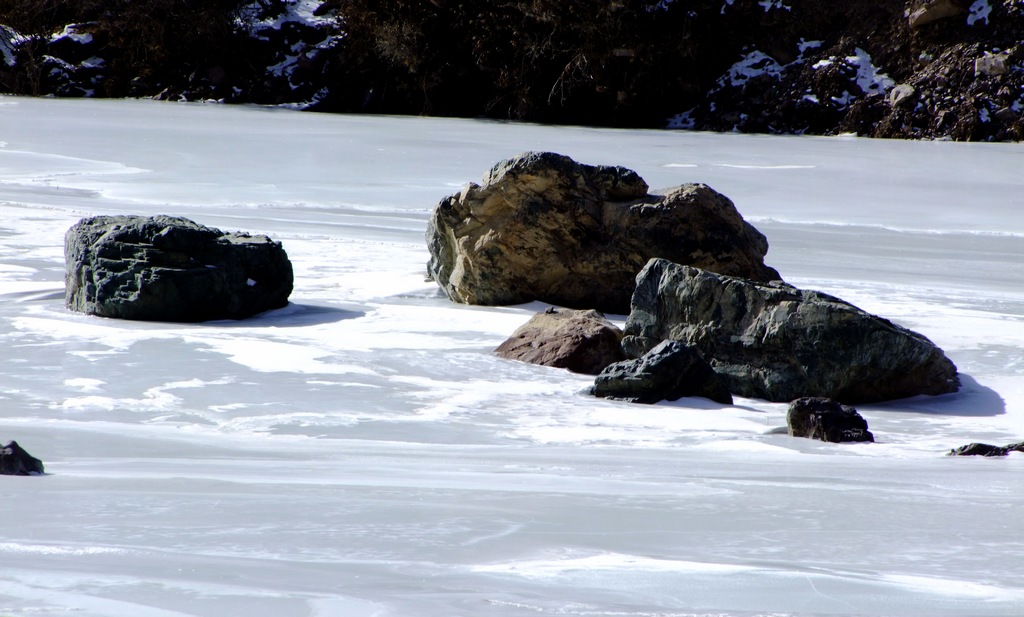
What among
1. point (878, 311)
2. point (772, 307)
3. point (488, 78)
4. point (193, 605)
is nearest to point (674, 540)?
point (193, 605)

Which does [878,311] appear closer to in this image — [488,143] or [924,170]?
[924,170]

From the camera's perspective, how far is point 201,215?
904 centimetres

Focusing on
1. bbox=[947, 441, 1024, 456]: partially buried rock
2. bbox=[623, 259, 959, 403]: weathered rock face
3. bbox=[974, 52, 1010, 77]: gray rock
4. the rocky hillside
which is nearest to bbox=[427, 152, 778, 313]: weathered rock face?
bbox=[623, 259, 959, 403]: weathered rock face

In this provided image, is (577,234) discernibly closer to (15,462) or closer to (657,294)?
(657,294)

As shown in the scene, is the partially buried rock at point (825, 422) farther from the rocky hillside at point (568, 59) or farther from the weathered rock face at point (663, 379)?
the rocky hillside at point (568, 59)

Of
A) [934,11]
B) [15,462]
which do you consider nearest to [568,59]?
[934,11]

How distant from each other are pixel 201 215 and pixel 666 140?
7.61m

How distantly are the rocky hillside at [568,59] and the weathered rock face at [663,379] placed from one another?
12.8 m

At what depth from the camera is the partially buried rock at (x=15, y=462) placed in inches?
105

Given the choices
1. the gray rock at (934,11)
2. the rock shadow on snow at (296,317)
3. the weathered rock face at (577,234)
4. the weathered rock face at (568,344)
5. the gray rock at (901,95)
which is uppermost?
the gray rock at (934,11)

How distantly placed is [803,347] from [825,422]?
77 centimetres

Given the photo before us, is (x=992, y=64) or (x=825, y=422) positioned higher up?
(x=992, y=64)

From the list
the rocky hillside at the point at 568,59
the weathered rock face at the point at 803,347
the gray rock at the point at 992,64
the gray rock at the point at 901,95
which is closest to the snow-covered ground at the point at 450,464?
the weathered rock face at the point at 803,347

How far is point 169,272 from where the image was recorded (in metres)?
5.58
